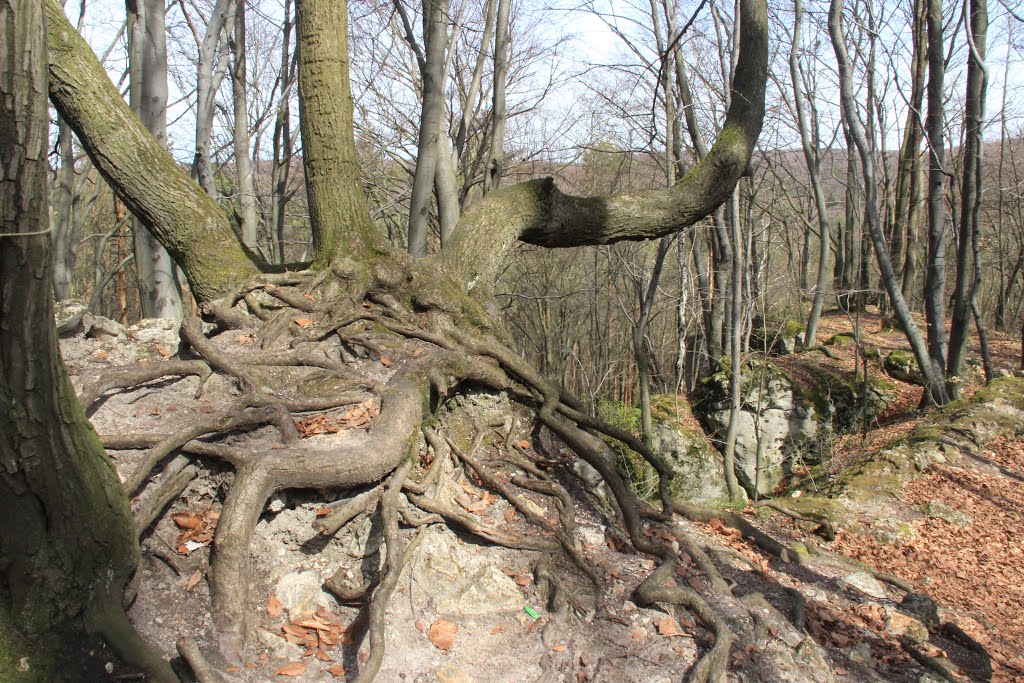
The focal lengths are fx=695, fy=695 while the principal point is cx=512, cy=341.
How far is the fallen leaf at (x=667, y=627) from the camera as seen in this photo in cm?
358

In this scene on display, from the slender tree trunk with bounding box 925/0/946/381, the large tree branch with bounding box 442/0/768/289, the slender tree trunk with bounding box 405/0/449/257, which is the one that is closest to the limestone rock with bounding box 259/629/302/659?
the large tree branch with bounding box 442/0/768/289

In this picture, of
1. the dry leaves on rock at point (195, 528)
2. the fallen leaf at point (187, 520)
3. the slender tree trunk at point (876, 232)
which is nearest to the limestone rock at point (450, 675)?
the dry leaves on rock at point (195, 528)

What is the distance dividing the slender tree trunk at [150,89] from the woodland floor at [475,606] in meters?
3.49

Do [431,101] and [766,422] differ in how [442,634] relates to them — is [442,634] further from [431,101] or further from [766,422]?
[766,422]

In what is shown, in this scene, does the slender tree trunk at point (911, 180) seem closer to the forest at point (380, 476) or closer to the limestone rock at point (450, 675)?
the forest at point (380, 476)

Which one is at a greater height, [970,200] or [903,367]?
[970,200]

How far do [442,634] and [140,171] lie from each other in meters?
3.59

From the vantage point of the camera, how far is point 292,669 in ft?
9.09

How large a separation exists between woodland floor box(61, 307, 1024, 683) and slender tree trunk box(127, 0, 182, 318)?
3.49 m

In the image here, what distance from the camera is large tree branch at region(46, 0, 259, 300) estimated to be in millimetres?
4336

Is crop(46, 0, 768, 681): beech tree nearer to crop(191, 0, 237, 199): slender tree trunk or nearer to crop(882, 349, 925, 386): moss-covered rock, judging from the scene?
crop(191, 0, 237, 199): slender tree trunk

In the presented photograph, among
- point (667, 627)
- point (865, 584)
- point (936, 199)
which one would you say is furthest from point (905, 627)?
point (936, 199)

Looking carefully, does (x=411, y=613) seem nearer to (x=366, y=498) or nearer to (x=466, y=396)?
(x=366, y=498)

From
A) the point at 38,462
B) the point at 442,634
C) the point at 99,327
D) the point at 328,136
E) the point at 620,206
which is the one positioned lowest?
the point at 442,634
